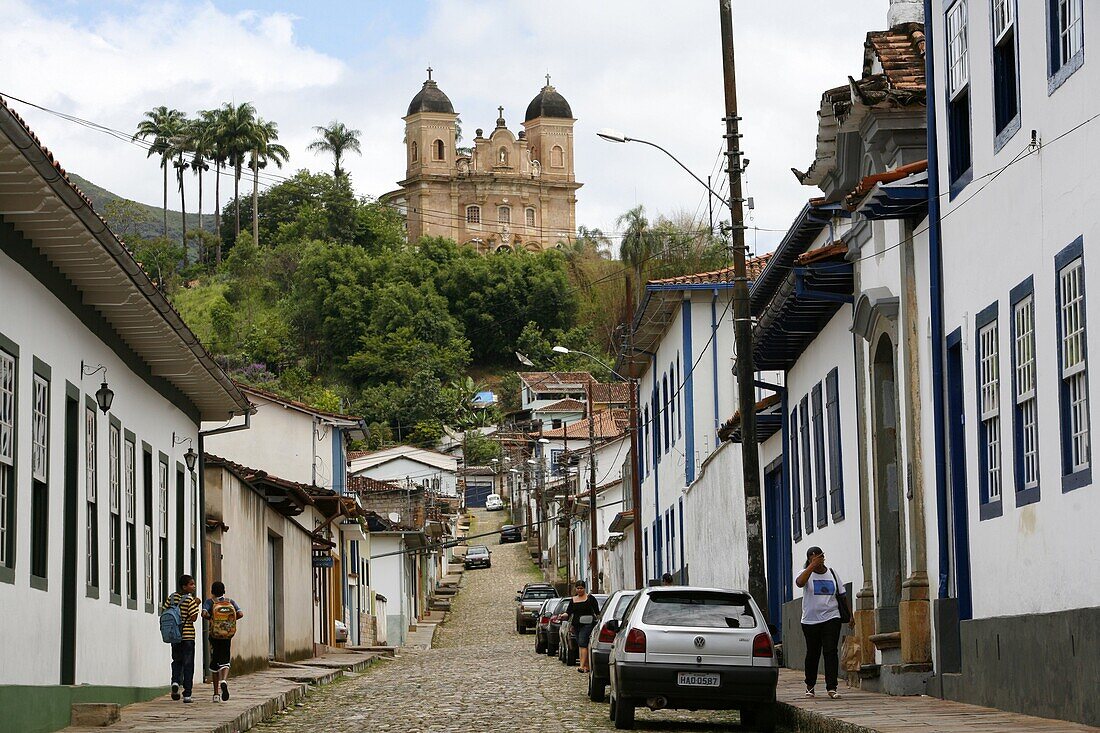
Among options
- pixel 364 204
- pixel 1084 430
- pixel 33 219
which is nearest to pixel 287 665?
pixel 33 219

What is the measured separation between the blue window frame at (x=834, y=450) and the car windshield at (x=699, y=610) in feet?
16.4

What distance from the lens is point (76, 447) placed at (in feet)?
52.3

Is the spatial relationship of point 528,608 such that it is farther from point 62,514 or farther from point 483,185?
point 483,185

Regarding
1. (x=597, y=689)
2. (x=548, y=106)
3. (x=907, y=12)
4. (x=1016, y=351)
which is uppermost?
(x=548, y=106)

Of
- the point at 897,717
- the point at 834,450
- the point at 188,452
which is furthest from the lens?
the point at 188,452

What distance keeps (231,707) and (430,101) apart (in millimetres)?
134598

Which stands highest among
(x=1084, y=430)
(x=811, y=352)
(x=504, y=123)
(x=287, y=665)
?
(x=504, y=123)

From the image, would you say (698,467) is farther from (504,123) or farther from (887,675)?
(504,123)

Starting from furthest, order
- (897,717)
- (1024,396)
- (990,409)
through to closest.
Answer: (990,409)
(897,717)
(1024,396)

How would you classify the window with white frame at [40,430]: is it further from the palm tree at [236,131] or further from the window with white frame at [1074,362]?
the palm tree at [236,131]

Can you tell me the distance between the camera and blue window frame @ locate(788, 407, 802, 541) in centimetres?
2417

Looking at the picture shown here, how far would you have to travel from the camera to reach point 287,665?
3042 centimetres

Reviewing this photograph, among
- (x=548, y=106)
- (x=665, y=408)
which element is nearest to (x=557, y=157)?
(x=548, y=106)

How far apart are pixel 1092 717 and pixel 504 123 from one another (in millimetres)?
141144
